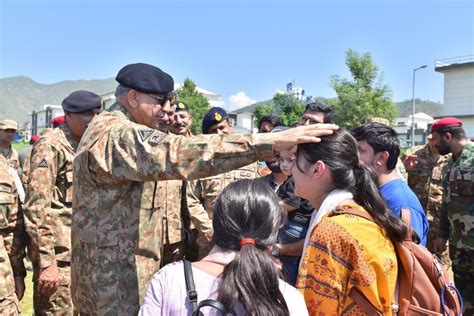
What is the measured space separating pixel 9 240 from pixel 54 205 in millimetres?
509

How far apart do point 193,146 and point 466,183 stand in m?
3.75

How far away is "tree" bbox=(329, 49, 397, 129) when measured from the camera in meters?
33.7

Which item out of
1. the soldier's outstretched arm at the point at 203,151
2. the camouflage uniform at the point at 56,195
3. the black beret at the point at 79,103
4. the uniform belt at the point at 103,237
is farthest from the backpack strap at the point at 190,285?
the black beret at the point at 79,103

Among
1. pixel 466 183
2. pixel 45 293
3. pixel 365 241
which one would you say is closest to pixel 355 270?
pixel 365 241

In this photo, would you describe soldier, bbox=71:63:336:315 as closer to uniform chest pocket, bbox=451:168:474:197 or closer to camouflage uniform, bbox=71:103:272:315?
camouflage uniform, bbox=71:103:272:315

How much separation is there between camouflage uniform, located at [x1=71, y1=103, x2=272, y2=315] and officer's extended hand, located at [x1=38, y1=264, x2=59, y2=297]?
3.10 feet

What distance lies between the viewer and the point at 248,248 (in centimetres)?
164

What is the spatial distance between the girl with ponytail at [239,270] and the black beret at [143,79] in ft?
3.66

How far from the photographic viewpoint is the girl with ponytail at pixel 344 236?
6.59 feet

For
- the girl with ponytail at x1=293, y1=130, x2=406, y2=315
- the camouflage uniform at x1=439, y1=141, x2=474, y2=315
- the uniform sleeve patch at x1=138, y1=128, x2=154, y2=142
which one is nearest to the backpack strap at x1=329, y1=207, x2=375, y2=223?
the girl with ponytail at x1=293, y1=130, x2=406, y2=315

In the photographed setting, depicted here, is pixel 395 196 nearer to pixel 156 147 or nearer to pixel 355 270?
pixel 355 270

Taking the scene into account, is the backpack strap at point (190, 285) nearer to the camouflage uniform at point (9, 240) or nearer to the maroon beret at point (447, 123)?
the camouflage uniform at point (9, 240)

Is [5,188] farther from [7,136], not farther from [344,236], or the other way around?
[7,136]

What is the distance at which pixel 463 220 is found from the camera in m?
4.89
